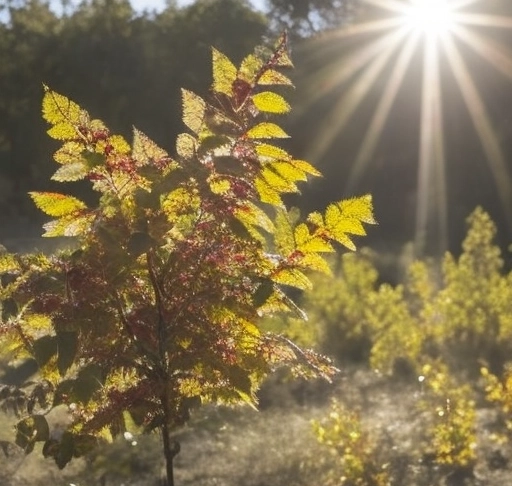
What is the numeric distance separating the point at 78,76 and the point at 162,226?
18024 millimetres

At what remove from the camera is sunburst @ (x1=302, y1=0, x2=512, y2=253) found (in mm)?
16234

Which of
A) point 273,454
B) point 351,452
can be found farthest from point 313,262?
point 273,454

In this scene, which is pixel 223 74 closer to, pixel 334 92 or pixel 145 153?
pixel 145 153

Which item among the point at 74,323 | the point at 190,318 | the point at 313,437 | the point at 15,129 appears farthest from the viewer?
the point at 15,129

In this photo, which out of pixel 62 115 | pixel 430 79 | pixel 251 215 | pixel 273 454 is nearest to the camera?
pixel 62 115

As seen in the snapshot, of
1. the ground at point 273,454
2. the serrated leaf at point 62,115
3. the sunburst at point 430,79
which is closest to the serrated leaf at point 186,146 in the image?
the serrated leaf at point 62,115

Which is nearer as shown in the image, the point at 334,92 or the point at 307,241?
the point at 307,241

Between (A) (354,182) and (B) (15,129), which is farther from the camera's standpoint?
(B) (15,129)

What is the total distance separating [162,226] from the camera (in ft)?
6.22

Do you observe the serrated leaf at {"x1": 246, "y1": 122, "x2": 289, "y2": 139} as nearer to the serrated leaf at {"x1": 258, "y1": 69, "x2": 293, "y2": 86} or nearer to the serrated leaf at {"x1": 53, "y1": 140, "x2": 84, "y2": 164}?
the serrated leaf at {"x1": 258, "y1": 69, "x2": 293, "y2": 86}

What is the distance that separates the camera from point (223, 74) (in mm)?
1868

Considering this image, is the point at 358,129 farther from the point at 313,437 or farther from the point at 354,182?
the point at 313,437

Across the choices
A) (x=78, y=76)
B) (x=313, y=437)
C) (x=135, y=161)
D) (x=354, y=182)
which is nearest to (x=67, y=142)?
(x=135, y=161)

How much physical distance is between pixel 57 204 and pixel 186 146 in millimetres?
336
